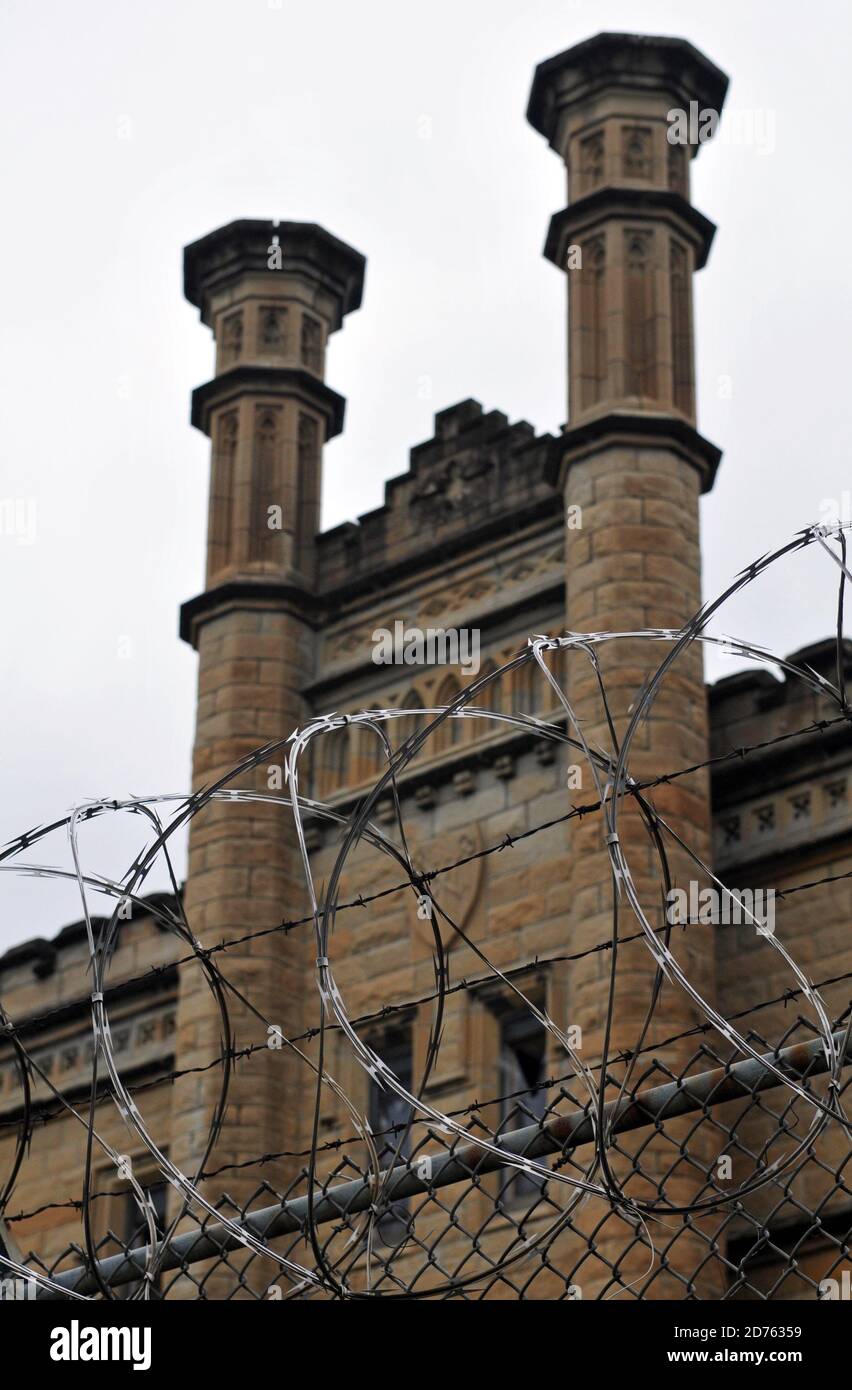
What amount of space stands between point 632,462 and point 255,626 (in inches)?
130

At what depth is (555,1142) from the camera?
5.29m

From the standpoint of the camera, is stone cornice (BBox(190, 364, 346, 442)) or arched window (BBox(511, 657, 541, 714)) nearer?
arched window (BBox(511, 657, 541, 714))

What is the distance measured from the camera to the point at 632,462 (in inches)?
620

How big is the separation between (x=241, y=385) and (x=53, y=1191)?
248 inches

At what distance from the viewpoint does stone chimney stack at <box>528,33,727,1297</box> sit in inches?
550

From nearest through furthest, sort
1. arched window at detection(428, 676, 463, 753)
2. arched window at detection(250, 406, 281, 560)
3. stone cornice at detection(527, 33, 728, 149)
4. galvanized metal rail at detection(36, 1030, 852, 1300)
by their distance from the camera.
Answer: galvanized metal rail at detection(36, 1030, 852, 1300) < arched window at detection(428, 676, 463, 753) < stone cornice at detection(527, 33, 728, 149) < arched window at detection(250, 406, 281, 560)

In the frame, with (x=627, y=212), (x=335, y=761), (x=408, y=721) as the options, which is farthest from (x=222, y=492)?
(x=627, y=212)

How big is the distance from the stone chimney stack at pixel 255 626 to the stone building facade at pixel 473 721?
25 mm

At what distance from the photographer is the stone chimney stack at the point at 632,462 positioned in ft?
45.8

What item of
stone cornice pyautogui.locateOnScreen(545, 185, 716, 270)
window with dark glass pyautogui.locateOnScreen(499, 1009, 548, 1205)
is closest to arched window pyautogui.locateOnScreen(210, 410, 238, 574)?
stone cornice pyautogui.locateOnScreen(545, 185, 716, 270)

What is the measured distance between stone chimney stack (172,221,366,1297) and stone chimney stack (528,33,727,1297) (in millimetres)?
2363

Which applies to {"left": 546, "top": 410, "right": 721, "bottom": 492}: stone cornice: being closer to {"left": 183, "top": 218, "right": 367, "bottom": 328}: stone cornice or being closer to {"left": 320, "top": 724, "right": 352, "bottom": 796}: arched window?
{"left": 320, "top": 724, "right": 352, "bottom": 796}: arched window

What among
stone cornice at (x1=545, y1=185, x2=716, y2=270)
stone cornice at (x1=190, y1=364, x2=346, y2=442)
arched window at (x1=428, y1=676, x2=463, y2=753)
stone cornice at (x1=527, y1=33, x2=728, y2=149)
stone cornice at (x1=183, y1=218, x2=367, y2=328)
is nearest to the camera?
arched window at (x1=428, y1=676, x2=463, y2=753)
